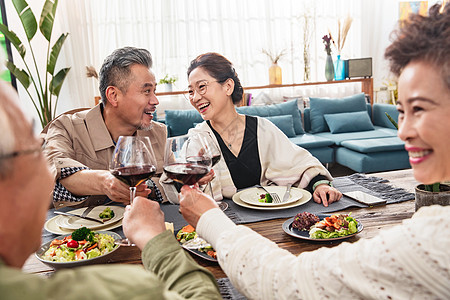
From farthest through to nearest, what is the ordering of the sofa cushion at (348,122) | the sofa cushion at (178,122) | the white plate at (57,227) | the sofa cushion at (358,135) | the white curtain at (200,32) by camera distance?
the white curtain at (200,32) < the sofa cushion at (348,122) < the sofa cushion at (358,135) < the sofa cushion at (178,122) < the white plate at (57,227)

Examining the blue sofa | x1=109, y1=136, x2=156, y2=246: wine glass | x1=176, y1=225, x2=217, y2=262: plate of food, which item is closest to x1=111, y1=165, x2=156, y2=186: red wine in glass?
x1=109, y1=136, x2=156, y2=246: wine glass

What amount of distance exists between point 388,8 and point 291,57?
72.8 inches

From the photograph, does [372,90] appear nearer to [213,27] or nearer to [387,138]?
[387,138]

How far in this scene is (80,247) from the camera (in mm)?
1096

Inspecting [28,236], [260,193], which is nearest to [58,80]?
[260,193]

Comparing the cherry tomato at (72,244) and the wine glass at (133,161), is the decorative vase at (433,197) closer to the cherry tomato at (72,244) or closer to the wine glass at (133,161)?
the wine glass at (133,161)

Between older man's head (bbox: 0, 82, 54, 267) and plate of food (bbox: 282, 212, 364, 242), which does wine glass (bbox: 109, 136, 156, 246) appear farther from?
older man's head (bbox: 0, 82, 54, 267)

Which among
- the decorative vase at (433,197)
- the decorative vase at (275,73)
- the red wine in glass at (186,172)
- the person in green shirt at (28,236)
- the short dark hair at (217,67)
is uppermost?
the decorative vase at (275,73)

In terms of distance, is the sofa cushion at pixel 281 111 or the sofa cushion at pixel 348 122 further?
the sofa cushion at pixel 348 122

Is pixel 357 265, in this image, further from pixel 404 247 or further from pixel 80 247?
pixel 80 247

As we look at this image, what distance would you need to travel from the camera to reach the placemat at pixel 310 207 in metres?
1.34

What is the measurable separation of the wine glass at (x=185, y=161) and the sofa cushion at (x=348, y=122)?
14.6ft

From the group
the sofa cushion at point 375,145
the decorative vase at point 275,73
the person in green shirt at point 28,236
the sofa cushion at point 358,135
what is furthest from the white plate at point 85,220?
the decorative vase at point 275,73

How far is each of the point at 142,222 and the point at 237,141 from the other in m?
1.20
